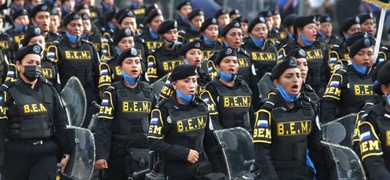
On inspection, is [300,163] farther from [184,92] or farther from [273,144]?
[184,92]

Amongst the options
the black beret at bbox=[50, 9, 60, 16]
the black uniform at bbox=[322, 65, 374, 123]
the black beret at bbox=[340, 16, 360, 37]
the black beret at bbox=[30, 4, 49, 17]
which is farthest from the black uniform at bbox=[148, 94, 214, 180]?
the black beret at bbox=[50, 9, 60, 16]

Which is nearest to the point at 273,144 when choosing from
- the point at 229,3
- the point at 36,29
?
the point at 36,29

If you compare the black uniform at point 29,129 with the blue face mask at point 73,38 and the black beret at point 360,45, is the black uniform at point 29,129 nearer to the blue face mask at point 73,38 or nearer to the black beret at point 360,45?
the black beret at point 360,45

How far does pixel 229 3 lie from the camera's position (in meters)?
26.0

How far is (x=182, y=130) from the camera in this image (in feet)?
40.3

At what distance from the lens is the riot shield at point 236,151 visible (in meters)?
12.5

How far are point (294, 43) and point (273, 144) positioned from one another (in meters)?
6.20

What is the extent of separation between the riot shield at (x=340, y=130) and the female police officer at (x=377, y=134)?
Result: 7.48 ft

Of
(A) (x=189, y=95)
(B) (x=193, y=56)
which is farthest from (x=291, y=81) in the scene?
(B) (x=193, y=56)

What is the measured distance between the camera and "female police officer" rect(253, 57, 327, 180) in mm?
11562

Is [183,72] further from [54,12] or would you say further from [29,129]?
[54,12]

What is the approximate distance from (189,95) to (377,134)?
2445 millimetres

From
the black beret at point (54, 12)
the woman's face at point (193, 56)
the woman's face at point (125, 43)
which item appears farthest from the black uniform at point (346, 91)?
the black beret at point (54, 12)

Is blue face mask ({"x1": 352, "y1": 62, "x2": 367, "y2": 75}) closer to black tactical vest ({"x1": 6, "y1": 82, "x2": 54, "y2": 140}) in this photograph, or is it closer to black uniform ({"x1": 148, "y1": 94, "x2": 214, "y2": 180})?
black uniform ({"x1": 148, "y1": 94, "x2": 214, "y2": 180})
